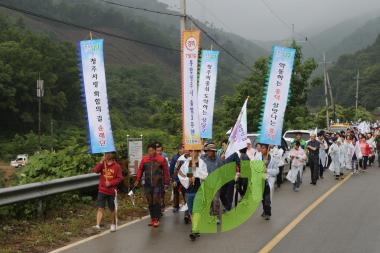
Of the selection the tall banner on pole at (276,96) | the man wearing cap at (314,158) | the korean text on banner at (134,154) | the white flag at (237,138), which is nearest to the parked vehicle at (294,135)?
the man wearing cap at (314,158)

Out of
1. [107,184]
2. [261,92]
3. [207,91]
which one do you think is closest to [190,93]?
[107,184]

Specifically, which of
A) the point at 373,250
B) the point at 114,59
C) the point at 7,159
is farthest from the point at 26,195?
the point at 114,59

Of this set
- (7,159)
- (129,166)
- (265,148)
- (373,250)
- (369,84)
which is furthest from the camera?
(369,84)

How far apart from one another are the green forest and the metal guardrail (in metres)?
0.96

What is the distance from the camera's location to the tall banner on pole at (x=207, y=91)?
49.2 ft

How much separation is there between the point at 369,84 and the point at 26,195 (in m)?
110

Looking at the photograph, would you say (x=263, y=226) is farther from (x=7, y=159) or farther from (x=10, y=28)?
(x=10, y=28)

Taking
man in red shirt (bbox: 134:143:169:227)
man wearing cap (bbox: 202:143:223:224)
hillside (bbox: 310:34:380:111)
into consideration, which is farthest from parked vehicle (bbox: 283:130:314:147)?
hillside (bbox: 310:34:380:111)

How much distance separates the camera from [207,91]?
1594 cm

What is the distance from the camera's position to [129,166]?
13.2 meters

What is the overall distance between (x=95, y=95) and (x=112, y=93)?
84333 mm

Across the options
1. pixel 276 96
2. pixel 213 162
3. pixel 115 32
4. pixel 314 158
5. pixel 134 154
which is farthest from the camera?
pixel 115 32

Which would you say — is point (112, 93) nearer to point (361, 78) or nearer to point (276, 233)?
point (361, 78)

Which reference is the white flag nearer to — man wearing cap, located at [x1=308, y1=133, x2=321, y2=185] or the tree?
man wearing cap, located at [x1=308, y1=133, x2=321, y2=185]
